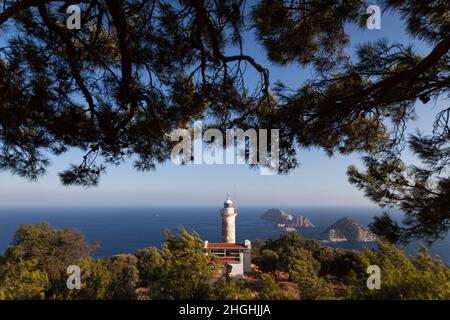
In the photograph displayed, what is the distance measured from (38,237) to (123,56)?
51.0 ft

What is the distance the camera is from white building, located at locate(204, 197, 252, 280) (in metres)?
14.8

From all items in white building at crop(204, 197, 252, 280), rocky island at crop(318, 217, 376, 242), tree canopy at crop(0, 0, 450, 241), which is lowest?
rocky island at crop(318, 217, 376, 242)

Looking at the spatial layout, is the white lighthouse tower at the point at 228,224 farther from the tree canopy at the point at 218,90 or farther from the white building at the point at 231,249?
the tree canopy at the point at 218,90

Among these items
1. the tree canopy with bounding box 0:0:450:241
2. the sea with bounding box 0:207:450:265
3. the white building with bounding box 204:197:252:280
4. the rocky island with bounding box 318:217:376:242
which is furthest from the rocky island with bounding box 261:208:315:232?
the tree canopy with bounding box 0:0:450:241

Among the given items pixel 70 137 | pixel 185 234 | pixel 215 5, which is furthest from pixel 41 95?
pixel 185 234

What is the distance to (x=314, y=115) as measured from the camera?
2531 mm

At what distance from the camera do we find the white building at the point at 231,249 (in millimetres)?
14750

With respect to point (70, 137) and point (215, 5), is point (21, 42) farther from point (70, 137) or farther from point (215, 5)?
point (215, 5)

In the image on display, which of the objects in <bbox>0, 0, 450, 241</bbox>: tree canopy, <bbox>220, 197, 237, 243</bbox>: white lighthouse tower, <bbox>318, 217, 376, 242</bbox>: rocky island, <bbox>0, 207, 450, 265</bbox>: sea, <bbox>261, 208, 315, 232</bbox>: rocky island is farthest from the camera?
<bbox>261, 208, 315, 232</bbox>: rocky island

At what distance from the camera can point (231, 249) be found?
18812 mm

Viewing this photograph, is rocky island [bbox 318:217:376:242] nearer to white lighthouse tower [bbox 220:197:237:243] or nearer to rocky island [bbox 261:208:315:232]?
rocky island [bbox 261:208:315:232]

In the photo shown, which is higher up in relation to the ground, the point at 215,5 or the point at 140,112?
the point at 215,5

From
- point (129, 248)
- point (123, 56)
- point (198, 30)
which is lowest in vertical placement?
point (129, 248)

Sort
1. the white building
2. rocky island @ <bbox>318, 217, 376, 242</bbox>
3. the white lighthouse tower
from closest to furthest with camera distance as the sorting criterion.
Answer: the white building
the white lighthouse tower
rocky island @ <bbox>318, 217, 376, 242</bbox>
